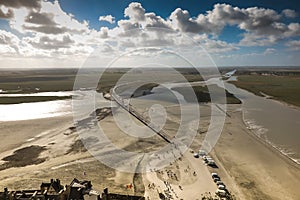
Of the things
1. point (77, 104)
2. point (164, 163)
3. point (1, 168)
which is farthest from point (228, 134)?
point (77, 104)

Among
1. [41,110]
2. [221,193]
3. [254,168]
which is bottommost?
[254,168]

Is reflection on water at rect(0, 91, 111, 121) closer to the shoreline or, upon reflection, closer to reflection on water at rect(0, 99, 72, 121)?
reflection on water at rect(0, 99, 72, 121)

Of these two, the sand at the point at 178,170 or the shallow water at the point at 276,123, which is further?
the shallow water at the point at 276,123

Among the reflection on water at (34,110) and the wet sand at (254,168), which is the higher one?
the reflection on water at (34,110)

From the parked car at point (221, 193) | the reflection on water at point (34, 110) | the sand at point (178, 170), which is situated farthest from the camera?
the reflection on water at point (34, 110)

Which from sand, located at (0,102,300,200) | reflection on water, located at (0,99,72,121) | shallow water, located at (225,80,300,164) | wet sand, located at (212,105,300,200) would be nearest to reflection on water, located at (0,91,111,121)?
reflection on water, located at (0,99,72,121)

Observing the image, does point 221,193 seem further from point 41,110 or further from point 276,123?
point 41,110

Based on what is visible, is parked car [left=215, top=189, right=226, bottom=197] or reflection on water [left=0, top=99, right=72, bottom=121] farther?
reflection on water [left=0, top=99, right=72, bottom=121]

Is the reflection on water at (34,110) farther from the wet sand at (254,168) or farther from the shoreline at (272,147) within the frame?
the shoreline at (272,147)

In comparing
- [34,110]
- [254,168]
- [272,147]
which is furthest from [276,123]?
[34,110]

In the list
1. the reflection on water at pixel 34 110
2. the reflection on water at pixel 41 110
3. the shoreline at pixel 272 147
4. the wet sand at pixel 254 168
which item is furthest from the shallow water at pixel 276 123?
the reflection on water at pixel 34 110
